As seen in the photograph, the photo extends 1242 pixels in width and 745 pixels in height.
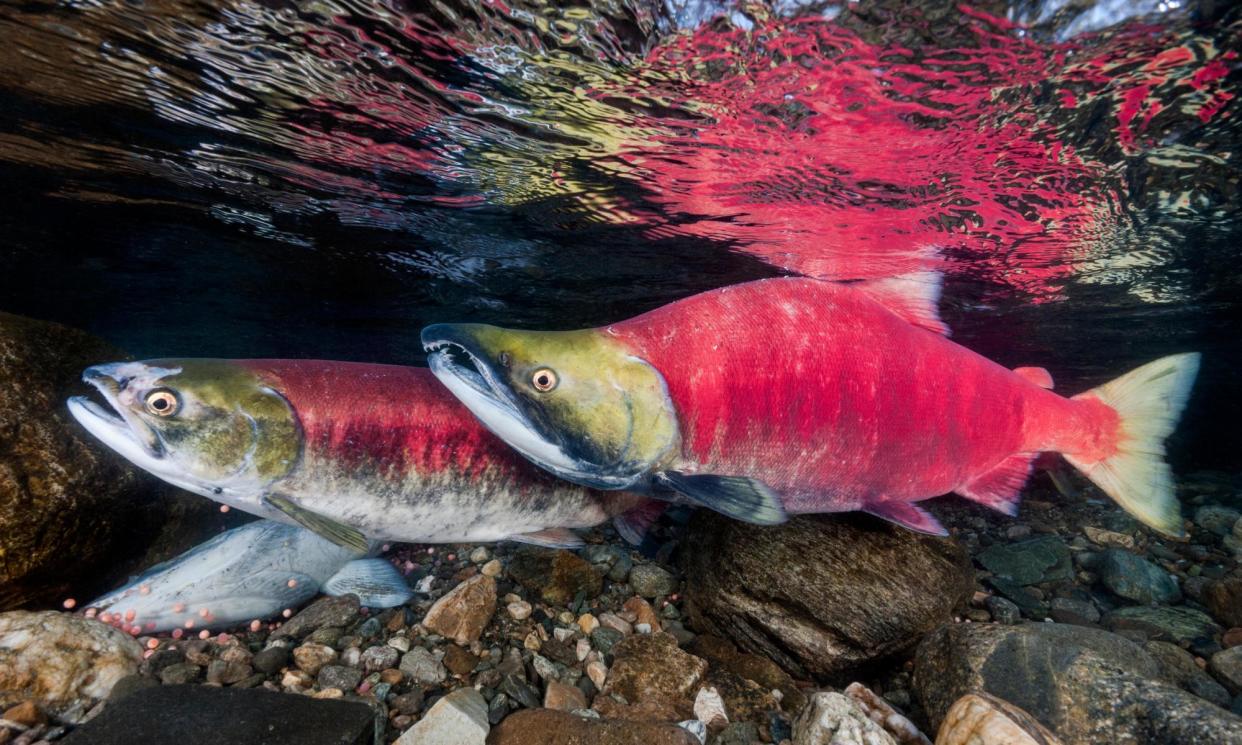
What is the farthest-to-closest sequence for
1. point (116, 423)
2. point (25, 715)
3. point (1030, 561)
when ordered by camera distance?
point (1030, 561)
point (116, 423)
point (25, 715)

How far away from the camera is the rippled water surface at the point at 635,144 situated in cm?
338

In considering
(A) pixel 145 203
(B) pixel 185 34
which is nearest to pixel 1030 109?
(B) pixel 185 34

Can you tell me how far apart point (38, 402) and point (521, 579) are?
12.5 ft

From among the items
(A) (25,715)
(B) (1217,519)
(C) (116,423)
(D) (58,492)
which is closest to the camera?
(A) (25,715)

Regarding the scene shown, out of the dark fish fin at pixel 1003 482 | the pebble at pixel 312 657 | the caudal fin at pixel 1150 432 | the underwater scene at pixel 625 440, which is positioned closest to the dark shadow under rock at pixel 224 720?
the underwater scene at pixel 625 440

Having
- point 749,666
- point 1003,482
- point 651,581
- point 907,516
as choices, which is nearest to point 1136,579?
point 1003,482

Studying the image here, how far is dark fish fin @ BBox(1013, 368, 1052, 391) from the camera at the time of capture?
12.2 ft

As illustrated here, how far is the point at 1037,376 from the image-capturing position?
3.78 meters

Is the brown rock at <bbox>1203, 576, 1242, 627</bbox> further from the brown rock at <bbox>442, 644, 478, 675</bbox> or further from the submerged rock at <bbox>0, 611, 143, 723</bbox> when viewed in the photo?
the submerged rock at <bbox>0, 611, 143, 723</bbox>

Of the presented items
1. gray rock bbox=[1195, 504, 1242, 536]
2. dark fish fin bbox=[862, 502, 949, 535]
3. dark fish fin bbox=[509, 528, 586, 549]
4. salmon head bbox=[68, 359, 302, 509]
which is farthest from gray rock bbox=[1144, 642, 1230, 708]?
salmon head bbox=[68, 359, 302, 509]

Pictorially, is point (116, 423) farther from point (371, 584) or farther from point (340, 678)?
point (340, 678)

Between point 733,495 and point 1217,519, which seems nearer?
point 733,495

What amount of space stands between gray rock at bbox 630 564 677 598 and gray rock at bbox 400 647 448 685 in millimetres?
1531

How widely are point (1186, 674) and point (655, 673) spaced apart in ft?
12.6
